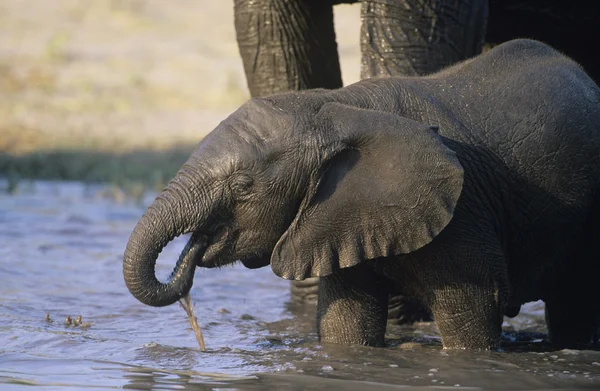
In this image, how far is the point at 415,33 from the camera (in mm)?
5727

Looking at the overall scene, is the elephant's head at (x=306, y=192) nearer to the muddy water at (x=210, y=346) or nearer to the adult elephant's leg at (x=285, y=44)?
the muddy water at (x=210, y=346)

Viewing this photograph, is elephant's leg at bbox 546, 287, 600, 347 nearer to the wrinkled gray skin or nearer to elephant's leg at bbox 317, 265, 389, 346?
the wrinkled gray skin

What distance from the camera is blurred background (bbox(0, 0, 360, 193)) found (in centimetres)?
1282

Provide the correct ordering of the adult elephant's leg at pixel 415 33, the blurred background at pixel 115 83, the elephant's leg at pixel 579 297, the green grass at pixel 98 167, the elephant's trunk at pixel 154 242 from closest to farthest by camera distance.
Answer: the elephant's trunk at pixel 154 242 → the elephant's leg at pixel 579 297 → the adult elephant's leg at pixel 415 33 → the green grass at pixel 98 167 → the blurred background at pixel 115 83

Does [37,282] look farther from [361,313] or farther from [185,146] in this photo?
[185,146]

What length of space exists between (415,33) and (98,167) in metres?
7.23

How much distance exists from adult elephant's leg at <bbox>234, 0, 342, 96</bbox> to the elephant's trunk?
218 cm

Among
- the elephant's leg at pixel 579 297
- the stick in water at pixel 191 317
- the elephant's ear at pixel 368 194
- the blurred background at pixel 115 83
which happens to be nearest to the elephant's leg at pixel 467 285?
the elephant's ear at pixel 368 194

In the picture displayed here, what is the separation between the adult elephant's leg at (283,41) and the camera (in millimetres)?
6762

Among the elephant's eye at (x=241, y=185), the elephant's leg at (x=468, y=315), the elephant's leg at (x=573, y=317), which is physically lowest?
the elephant's leg at (x=573, y=317)

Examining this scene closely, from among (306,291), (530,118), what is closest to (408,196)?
(530,118)

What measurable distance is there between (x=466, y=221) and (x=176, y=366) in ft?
4.18

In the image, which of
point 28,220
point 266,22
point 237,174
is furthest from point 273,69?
point 28,220

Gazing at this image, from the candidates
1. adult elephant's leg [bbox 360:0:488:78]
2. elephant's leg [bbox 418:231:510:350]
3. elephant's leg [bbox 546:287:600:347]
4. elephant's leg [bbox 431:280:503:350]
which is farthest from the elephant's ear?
elephant's leg [bbox 546:287:600:347]
